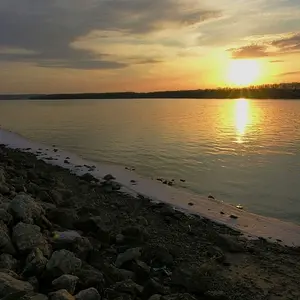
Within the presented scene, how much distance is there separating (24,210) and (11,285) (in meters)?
2.55

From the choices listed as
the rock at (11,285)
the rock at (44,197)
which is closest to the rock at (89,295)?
the rock at (11,285)

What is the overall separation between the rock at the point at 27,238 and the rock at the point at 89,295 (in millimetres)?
1283

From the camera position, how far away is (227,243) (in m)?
9.14

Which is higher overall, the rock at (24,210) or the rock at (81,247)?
the rock at (24,210)

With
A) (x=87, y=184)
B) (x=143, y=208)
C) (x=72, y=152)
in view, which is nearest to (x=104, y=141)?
(x=72, y=152)

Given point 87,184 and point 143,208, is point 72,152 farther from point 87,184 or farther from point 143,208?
point 143,208

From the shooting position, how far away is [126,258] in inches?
290

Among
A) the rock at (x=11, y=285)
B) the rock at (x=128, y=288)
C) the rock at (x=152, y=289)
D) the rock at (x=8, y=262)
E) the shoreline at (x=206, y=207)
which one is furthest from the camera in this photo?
the shoreline at (x=206, y=207)

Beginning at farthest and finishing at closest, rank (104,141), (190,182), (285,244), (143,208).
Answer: (104,141) < (190,182) < (143,208) < (285,244)

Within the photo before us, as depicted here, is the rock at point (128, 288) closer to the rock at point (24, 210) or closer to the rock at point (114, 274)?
the rock at point (114, 274)

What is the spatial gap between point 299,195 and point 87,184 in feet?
26.6

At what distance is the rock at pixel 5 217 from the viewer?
697cm

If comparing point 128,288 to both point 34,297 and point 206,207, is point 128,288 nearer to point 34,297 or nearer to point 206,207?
point 34,297

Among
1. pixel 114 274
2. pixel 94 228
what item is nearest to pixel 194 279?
pixel 114 274
